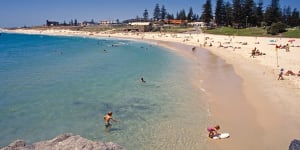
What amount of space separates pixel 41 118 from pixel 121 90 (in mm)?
6624

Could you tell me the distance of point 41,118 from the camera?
14.1 meters

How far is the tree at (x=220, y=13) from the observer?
8994 centimetres

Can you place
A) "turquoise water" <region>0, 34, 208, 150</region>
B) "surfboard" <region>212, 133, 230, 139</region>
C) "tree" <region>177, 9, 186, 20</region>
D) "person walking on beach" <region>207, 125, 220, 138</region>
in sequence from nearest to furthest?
1. "surfboard" <region>212, 133, 230, 139</region>
2. "person walking on beach" <region>207, 125, 220, 138</region>
3. "turquoise water" <region>0, 34, 208, 150</region>
4. "tree" <region>177, 9, 186, 20</region>

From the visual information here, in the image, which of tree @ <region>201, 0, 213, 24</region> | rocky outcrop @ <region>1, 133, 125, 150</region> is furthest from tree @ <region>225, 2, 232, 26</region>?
rocky outcrop @ <region>1, 133, 125, 150</region>

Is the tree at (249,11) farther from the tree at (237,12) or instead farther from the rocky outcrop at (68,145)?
the rocky outcrop at (68,145)

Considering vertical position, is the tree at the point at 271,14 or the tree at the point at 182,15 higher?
the tree at the point at 182,15

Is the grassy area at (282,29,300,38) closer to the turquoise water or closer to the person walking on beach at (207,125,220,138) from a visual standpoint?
the turquoise water

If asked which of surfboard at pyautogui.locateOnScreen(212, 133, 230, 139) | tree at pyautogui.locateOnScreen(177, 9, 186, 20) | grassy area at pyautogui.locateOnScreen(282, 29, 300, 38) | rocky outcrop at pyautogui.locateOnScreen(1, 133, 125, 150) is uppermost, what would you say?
tree at pyautogui.locateOnScreen(177, 9, 186, 20)

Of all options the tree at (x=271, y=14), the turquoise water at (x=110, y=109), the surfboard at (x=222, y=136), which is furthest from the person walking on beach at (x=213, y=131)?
the tree at (x=271, y=14)

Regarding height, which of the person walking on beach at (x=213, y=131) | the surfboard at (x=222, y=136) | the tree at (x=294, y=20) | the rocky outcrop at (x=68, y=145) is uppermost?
the tree at (x=294, y=20)

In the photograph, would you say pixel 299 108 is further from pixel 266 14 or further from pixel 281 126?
pixel 266 14

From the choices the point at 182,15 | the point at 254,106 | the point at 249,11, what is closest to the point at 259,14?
the point at 249,11

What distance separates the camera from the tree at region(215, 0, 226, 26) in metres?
89.9

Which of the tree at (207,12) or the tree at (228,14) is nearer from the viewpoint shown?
the tree at (228,14)
